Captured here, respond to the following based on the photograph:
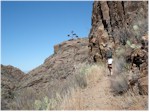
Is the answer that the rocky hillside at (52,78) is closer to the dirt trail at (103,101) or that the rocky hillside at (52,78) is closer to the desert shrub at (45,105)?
the desert shrub at (45,105)

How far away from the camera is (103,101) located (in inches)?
275

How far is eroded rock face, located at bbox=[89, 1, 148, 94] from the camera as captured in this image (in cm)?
796

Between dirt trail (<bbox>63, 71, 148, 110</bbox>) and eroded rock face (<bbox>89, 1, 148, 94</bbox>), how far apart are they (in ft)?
2.85

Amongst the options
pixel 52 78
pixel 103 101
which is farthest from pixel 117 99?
pixel 52 78

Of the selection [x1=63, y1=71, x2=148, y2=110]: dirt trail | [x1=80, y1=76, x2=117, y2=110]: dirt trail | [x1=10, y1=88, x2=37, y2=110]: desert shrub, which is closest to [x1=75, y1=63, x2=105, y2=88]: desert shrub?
[x1=80, y1=76, x2=117, y2=110]: dirt trail

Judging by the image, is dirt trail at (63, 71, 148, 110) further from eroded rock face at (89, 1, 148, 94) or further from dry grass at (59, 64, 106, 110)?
eroded rock face at (89, 1, 148, 94)

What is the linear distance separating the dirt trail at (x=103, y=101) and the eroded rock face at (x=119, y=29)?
868mm

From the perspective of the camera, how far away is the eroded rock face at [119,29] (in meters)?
7.96

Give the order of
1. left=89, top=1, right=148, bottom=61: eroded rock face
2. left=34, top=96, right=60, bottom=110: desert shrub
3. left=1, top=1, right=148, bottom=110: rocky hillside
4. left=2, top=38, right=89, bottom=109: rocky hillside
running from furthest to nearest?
left=89, top=1, right=148, bottom=61: eroded rock face, left=2, top=38, right=89, bottom=109: rocky hillside, left=1, top=1, right=148, bottom=110: rocky hillside, left=34, top=96, right=60, bottom=110: desert shrub

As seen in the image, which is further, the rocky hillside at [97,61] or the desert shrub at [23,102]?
the rocky hillside at [97,61]

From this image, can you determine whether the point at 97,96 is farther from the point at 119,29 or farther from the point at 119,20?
the point at 119,20

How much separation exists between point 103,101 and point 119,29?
193 inches

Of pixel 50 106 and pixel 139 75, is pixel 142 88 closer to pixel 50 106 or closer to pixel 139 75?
pixel 139 75

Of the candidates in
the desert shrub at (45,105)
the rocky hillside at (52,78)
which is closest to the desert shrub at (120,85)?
the rocky hillside at (52,78)
